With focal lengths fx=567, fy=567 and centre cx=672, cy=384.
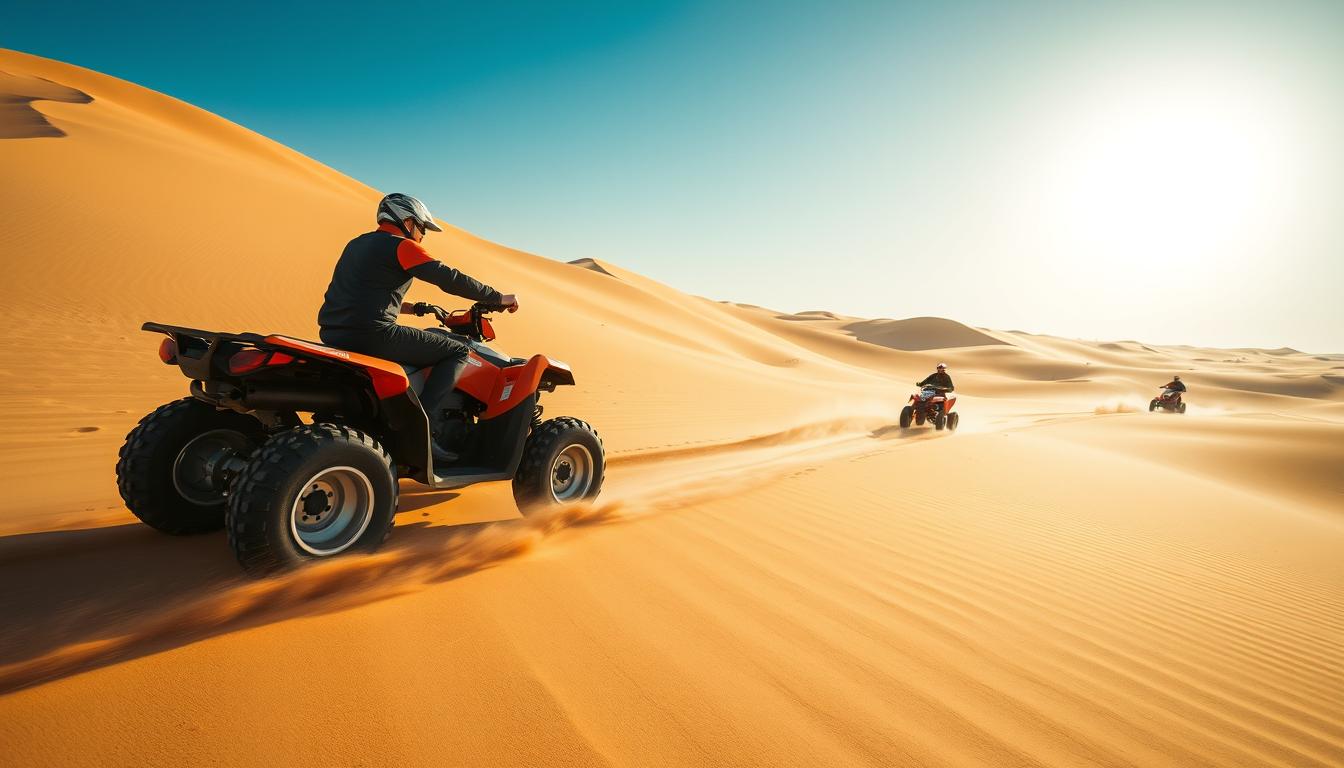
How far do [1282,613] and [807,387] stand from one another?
15.1 m

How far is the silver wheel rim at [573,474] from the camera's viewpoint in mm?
4105

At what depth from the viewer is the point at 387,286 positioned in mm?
3242

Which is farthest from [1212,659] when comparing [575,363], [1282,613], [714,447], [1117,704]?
[575,363]

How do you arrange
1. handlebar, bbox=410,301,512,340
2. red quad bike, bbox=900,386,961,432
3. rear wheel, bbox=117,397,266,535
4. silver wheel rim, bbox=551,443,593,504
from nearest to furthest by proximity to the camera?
rear wheel, bbox=117,397,266,535 < handlebar, bbox=410,301,512,340 < silver wheel rim, bbox=551,443,593,504 < red quad bike, bbox=900,386,961,432

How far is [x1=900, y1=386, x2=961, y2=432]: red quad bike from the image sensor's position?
12.3m

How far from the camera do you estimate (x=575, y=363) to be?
13789 millimetres

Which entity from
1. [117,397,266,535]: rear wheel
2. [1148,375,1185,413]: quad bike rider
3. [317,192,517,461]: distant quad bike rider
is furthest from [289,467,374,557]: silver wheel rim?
[1148,375,1185,413]: quad bike rider

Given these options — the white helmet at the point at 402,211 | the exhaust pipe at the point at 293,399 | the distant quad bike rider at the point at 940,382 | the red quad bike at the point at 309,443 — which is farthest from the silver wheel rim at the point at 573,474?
the distant quad bike rider at the point at 940,382

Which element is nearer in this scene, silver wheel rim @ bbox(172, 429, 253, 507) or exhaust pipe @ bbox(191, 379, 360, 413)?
exhaust pipe @ bbox(191, 379, 360, 413)

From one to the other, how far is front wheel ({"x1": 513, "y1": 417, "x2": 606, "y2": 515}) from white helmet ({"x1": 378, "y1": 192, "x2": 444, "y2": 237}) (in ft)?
4.93

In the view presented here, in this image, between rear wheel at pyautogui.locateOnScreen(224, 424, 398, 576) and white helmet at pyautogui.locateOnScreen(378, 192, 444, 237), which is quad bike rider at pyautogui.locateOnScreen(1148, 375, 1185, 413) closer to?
white helmet at pyautogui.locateOnScreen(378, 192, 444, 237)

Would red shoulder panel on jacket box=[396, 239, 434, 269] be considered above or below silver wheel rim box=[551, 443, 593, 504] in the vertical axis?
above

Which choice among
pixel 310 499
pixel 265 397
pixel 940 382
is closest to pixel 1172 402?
pixel 940 382

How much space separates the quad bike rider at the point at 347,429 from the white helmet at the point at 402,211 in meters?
0.01
